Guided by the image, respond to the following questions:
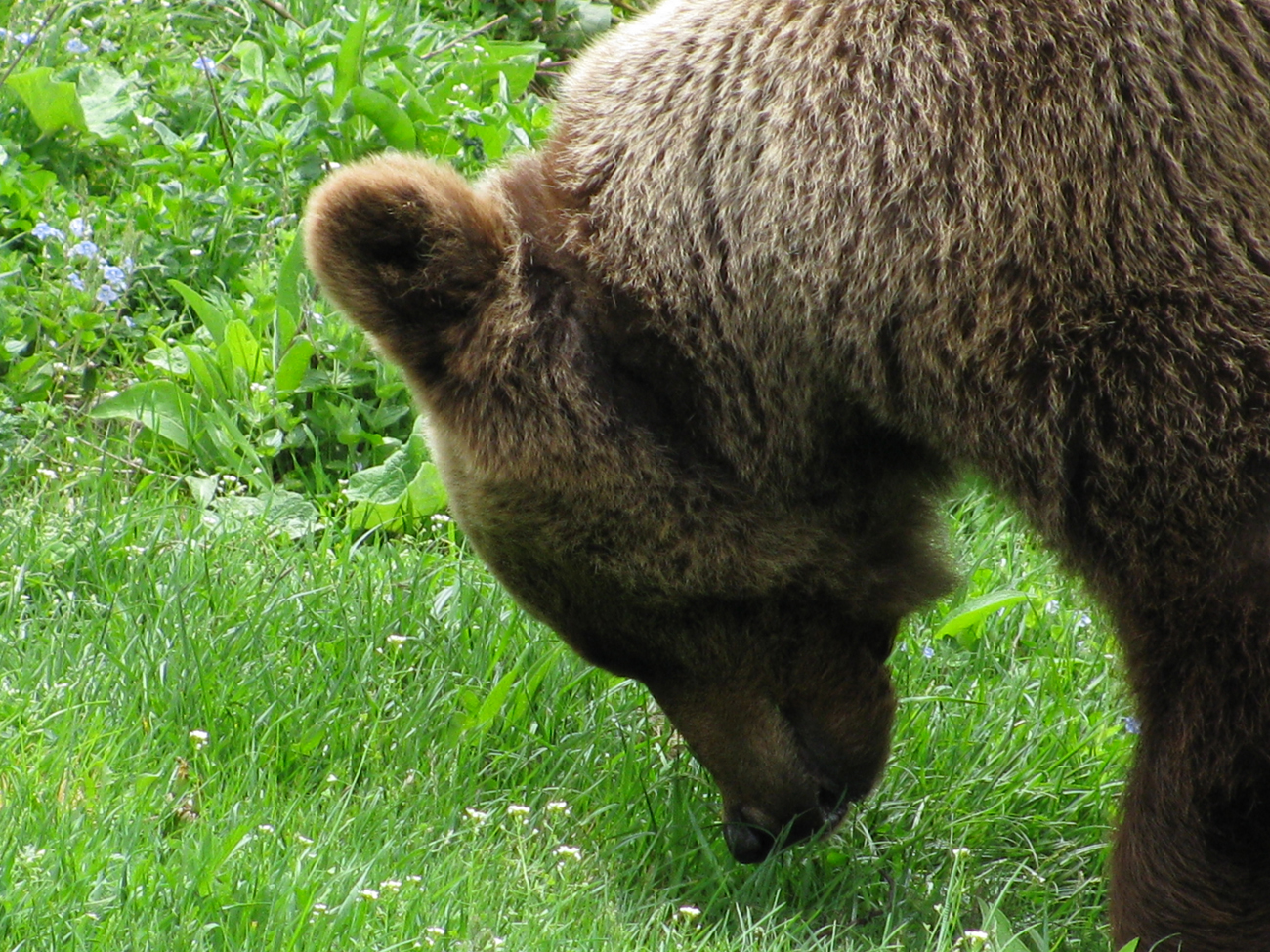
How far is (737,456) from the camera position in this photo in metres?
3.79

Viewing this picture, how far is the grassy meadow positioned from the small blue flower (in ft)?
0.15

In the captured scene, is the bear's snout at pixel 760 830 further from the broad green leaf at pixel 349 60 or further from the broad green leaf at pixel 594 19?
the broad green leaf at pixel 594 19

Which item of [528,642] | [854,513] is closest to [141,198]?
[528,642]

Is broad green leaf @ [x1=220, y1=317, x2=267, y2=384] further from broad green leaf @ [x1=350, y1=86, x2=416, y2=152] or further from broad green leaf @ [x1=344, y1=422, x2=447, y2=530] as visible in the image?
broad green leaf @ [x1=350, y1=86, x2=416, y2=152]

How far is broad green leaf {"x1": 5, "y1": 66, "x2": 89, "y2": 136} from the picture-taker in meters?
6.80

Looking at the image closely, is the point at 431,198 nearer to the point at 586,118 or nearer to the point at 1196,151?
the point at 586,118

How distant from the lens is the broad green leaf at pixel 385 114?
21.9ft

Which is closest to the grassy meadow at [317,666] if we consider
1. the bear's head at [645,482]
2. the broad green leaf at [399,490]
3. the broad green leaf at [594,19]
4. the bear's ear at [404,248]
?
the broad green leaf at [399,490]

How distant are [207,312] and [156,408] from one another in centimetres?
38

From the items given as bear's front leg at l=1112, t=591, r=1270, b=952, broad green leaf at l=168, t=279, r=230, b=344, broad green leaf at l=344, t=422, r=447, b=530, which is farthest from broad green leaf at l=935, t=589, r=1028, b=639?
broad green leaf at l=168, t=279, r=230, b=344

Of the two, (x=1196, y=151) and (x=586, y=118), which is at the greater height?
(x=586, y=118)

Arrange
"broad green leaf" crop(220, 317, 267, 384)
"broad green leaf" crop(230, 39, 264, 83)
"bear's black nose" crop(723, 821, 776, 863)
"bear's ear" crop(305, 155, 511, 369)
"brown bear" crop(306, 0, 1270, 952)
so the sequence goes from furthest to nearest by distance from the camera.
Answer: "broad green leaf" crop(230, 39, 264, 83)
"broad green leaf" crop(220, 317, 267, 384)
"bear's black nose" crop(723, 821, 776, 863)
"bear's ear" crop(305, 155, 511, 369)
"brown bear" crop(306, 0, 1270, 952)

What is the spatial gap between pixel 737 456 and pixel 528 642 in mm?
1226

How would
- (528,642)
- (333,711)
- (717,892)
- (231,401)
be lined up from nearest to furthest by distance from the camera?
(717,892)
(333,711)
(528,642)
(231,401)
